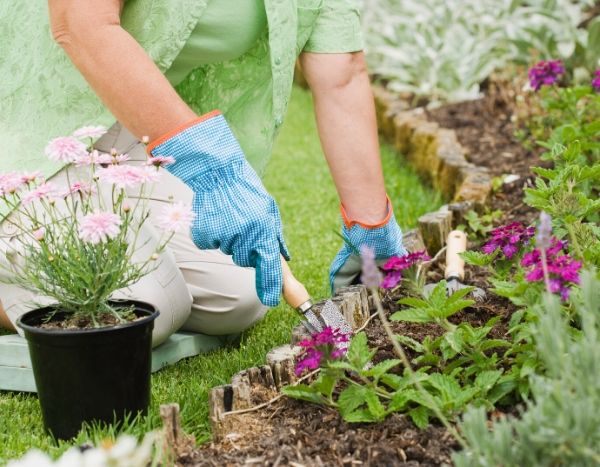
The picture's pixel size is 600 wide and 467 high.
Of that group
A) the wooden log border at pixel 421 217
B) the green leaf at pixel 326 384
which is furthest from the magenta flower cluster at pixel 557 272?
the wooden log border at pixel 421 217

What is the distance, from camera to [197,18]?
2.23m

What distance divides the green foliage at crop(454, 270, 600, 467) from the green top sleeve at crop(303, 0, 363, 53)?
132 cm

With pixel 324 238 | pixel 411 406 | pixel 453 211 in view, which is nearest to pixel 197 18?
pixel 411 406

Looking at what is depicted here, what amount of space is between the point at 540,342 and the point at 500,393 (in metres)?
0.39

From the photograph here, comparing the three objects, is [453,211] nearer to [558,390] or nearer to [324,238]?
[324,238]

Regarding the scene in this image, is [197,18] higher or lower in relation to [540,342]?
higher

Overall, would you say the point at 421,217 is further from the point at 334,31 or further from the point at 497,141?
the point at 497,141

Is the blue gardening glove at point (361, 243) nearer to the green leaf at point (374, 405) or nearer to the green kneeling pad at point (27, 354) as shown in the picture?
the green kneeling pad at point (27, 354)

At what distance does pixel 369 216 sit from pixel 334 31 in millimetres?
502

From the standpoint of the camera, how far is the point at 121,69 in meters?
1.96

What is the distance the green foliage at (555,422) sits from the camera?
1.26 metres

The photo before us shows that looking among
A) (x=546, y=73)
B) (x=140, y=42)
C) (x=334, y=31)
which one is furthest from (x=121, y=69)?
(x=546, y=73)

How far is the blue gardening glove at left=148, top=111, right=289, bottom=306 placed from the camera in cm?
192

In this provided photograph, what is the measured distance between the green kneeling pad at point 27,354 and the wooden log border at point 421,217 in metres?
0.45
